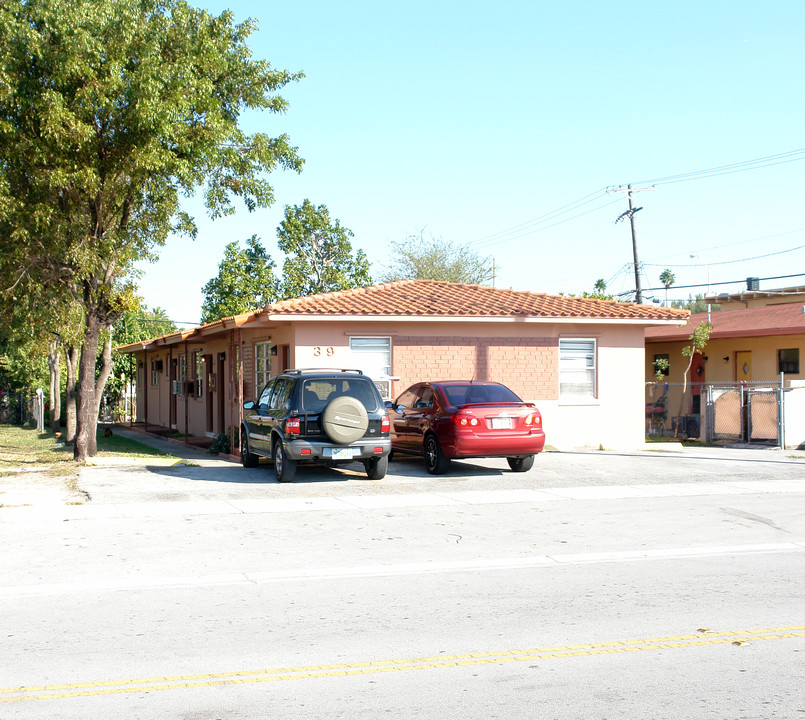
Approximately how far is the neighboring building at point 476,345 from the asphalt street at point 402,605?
6.01 meters

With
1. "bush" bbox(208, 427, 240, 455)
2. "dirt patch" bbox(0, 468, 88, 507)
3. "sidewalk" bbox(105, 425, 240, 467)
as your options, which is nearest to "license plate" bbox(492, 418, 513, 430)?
"sidewalk" bbox(105, 425, 240, 467)

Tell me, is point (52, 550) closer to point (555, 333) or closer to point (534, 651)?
point (534, 651)

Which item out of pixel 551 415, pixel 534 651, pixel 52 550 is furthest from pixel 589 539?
pixel 551 415

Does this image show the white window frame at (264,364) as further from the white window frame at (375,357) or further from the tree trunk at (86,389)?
the tree trunk at (86,389)

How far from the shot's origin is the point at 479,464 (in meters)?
18.0

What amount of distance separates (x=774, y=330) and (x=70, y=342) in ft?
67.8

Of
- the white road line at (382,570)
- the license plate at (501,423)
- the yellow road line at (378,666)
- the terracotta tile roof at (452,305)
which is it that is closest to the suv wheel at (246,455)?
the terracotta tile roof at (452,305)

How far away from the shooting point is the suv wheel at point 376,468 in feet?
50.6

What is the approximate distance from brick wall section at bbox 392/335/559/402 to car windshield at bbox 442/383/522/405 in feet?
12.0

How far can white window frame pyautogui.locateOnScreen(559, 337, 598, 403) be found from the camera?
70.7ft

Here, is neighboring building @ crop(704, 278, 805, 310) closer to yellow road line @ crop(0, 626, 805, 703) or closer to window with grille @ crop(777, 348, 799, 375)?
window with grille @ crop(777, 348, 799, 375)

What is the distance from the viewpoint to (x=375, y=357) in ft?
66.3

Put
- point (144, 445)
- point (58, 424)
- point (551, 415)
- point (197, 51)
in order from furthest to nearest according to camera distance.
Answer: point (58, 424)
point (144, 445)
point (551, 415)
point (197, 51)

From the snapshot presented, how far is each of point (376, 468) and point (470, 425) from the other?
1.73 meters
